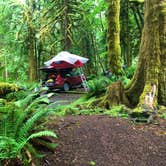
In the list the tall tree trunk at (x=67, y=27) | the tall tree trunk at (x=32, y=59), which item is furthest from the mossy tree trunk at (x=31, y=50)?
the tall tree trunk at (x=67, y=27)

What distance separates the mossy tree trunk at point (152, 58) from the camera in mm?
8836

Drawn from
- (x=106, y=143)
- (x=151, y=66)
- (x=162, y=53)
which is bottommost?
(x=106, y=143)

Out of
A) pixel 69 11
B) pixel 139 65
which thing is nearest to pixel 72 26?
pixel 69 11

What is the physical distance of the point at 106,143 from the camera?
5.95m

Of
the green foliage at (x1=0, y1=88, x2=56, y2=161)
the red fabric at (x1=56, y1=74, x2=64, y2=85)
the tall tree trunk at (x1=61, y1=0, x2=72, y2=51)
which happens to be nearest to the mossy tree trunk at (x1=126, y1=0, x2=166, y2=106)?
the green foliage at (x1=0, y1=88, x2=56, y2=161)

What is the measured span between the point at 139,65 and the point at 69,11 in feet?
47.7

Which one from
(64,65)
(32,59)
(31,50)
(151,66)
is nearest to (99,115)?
(151,66)

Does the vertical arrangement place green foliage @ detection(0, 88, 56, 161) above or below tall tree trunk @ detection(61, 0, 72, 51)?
below

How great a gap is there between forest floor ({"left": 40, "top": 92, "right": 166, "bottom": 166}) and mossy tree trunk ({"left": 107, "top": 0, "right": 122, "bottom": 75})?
7650mm

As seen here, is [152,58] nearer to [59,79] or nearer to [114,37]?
[114,37]

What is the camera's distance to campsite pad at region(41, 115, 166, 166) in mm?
5289

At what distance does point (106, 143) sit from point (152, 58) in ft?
12.4

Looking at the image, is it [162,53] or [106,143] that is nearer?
[106,143]

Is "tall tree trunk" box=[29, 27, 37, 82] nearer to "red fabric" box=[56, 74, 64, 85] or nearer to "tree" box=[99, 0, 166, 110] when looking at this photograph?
"red fabric" box=[56, 74, 64, 85]
